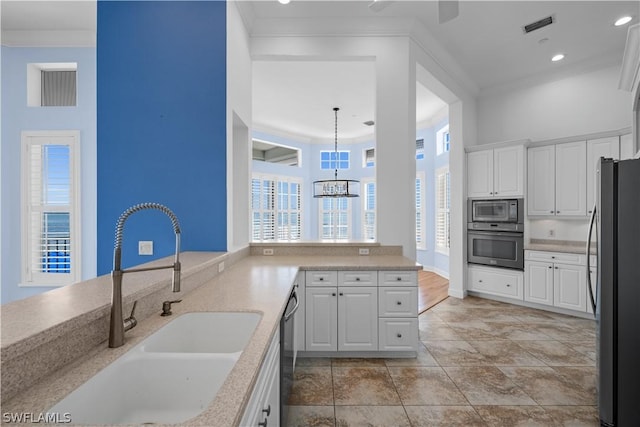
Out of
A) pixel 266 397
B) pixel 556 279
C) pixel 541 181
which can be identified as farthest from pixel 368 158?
pixel 266 397

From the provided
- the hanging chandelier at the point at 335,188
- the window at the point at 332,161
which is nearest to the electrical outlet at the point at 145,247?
the hanging chandelier at the point at 335,188

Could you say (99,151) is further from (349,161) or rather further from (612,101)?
(349,161)

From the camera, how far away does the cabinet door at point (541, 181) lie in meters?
4.30

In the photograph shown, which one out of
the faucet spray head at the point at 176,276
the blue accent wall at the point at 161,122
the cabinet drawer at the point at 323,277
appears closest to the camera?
the faucet spray head at the point at 176,276

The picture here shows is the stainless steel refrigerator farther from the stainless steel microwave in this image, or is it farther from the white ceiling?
the stainless steel microwave

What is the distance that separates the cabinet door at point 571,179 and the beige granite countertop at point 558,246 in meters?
0.48

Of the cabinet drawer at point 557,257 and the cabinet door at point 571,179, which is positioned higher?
the cabinet door at point 571,179

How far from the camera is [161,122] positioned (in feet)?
8.63

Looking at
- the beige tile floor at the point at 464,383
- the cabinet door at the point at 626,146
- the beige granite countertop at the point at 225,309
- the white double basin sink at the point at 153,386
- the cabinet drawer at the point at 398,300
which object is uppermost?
the cabinet door at the point at 626,146

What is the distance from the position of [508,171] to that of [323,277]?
3513 millimetres

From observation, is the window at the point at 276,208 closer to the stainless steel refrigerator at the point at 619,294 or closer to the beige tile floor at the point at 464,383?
the beige tile floor at the point at 464,383

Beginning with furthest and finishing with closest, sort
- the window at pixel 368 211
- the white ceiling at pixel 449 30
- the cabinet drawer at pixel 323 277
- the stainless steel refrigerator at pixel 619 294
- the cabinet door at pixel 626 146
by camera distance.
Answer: the window at pixel 368 211 < the cabinet door at pixel 626 146 < the white ceiling at pixel 449 30 < the cabinet drawer at pixel 323 277 < the stainless steel refrigerator at pixel 619 294

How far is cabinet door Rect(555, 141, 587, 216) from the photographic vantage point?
13.3 ft

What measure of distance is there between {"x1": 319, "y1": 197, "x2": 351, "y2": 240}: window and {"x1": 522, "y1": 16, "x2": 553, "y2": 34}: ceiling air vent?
5726 mm
